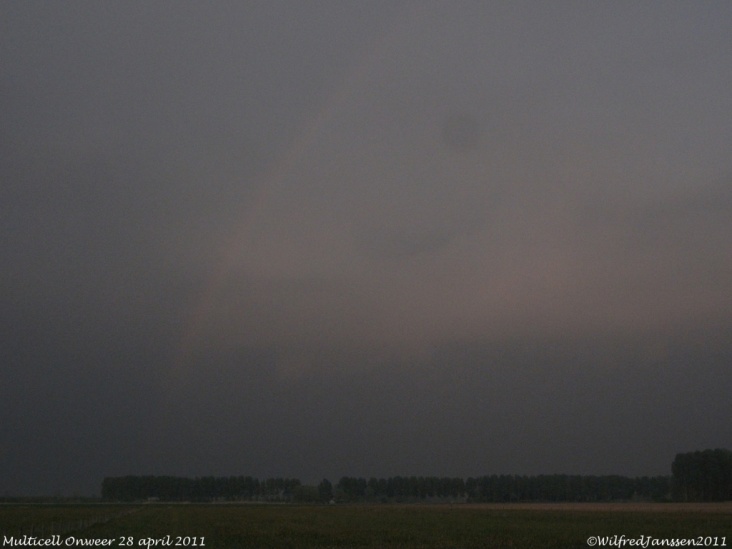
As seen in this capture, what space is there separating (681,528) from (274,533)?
2753 centimetres

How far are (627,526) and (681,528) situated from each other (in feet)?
15.2

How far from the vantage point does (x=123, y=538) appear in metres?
50.0

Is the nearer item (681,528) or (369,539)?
(369,539)

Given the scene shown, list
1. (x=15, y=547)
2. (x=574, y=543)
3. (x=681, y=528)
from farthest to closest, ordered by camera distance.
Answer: (x=681, y=528)
(x=574, y=543)
(x=15, y=547)

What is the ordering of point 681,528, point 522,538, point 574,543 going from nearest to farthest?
point 574,543, point 522,538, point 681,528

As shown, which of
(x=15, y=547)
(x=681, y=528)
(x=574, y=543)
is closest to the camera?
(x=15, y=547)

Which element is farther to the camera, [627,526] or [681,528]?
[627,526]

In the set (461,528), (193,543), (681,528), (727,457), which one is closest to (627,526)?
(681,528)

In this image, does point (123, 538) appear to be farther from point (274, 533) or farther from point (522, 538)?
point (522, 538)

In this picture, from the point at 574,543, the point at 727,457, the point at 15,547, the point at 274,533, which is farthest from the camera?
the point at 727,457

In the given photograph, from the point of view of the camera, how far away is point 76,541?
4672cm

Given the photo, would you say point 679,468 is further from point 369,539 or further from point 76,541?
point 76,541

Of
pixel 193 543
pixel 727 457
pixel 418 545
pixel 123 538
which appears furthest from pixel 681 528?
pixel 727 457

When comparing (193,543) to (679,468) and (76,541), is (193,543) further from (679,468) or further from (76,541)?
(679,468)
